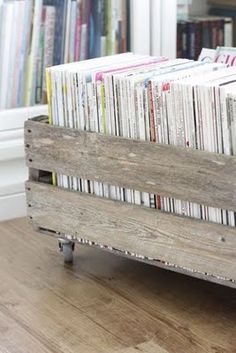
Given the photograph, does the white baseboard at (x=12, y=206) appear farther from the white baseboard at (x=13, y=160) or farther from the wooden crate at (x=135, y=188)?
the wooden crate at (x=135, y=188)

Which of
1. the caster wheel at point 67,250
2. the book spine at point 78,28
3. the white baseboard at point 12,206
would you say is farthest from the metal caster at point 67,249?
the book spine at point 78,28

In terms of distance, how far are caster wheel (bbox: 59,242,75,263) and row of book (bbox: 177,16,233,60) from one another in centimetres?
80

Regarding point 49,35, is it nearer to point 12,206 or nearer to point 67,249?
point 12,206

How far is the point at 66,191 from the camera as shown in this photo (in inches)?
62.5

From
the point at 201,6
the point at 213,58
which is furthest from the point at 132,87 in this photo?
the point at 201,6

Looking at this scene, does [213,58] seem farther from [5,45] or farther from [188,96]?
[5,45]

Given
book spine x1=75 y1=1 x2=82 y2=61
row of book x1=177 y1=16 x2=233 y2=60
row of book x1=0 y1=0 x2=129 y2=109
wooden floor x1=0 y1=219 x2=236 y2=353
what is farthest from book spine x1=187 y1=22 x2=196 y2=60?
wooden floor x1=0 y1=219 x2=236 y2=353

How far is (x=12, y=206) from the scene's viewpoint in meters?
2.03

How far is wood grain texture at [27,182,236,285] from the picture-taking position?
1385 mm

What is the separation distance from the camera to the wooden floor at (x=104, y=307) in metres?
1.36

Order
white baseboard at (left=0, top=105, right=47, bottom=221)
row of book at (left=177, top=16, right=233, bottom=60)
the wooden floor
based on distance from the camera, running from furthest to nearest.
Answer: row of book at (left=177, top=16, right=233, bottom=60), white baseboard at (left=0, top=105, right=47, bottom=221), the wooden floor

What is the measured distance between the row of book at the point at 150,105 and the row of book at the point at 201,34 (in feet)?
2.13

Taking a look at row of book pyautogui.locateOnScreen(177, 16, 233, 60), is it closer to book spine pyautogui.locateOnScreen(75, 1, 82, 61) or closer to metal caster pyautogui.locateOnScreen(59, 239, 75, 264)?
book spine pyautogui.locateOnScreen(75, 1, 82, 61)

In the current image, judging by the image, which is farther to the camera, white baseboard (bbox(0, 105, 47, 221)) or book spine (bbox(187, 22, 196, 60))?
book spine (bbox(187, 22, 196, 60))
